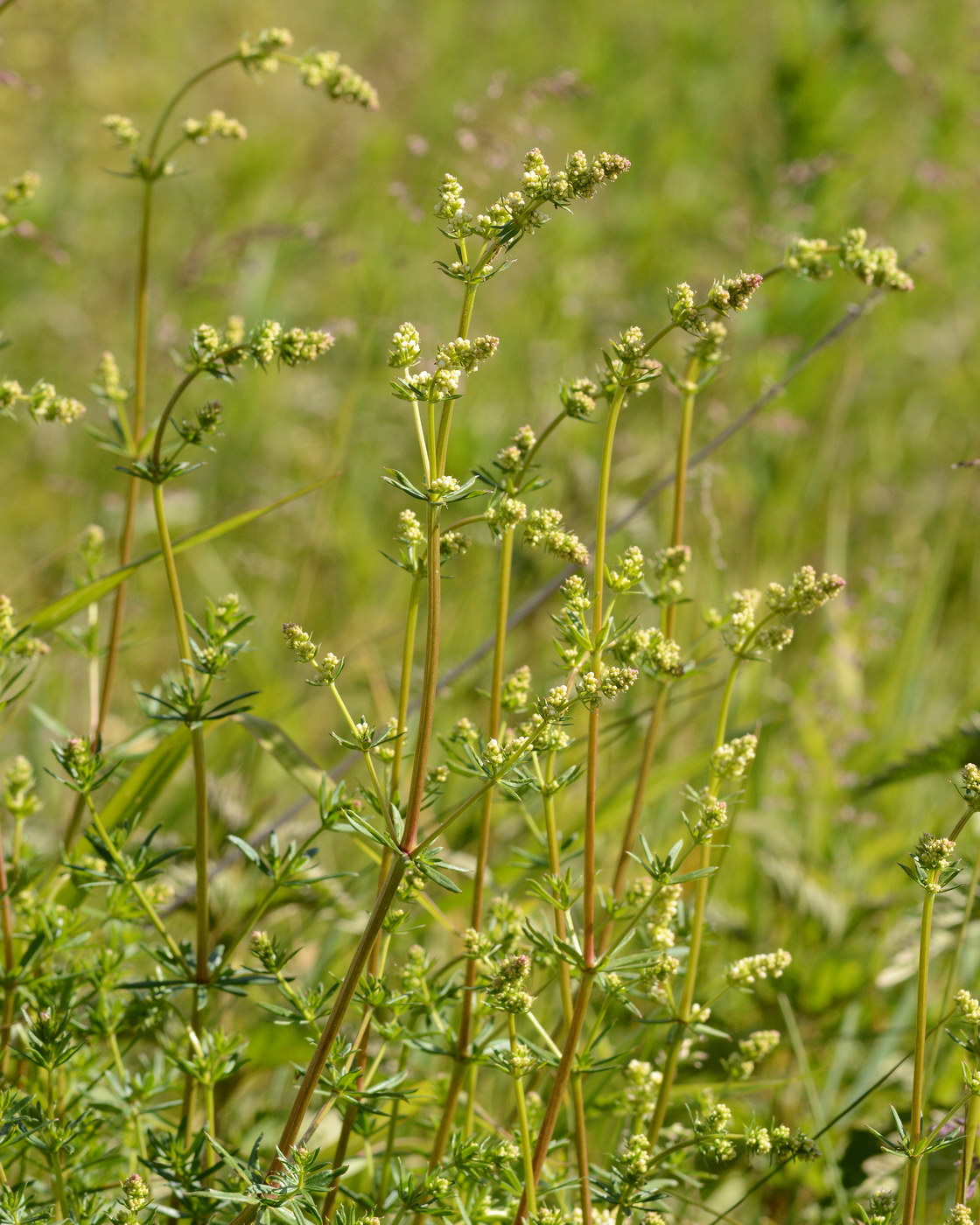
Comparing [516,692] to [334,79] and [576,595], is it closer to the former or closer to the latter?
[576,595]

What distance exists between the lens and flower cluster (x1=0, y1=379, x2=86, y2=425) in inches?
52.9

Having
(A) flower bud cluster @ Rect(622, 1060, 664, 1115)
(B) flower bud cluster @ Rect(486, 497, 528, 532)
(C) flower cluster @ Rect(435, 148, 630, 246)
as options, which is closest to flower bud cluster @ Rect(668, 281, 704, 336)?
(C) flower cluster @ Rect(435, 148, 630, 246)

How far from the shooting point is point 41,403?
1.39 m

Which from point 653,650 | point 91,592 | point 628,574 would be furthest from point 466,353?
Result: point 91,592

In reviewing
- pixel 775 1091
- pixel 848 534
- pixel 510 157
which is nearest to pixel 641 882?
pixel 775 1091

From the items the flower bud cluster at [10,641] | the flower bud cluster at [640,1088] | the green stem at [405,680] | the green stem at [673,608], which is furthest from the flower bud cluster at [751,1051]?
the flower bud cluster at [10,641]

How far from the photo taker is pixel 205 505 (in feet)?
12.6

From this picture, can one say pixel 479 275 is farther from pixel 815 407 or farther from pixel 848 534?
pixel 815 407

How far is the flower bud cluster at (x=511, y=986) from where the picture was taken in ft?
3.74

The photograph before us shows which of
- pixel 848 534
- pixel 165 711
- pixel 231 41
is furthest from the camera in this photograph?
pixel 231 41

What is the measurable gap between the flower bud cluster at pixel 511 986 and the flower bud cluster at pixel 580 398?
57cm

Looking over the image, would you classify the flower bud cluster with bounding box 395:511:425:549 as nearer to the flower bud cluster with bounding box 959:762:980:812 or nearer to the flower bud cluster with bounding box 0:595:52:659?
the flower bud cluster with bounding box 0:595:52:659

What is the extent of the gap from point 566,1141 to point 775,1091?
0.76m

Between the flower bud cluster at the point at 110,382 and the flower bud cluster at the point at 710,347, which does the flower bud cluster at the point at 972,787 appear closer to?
the flower bud cluster at the point at 710,347
